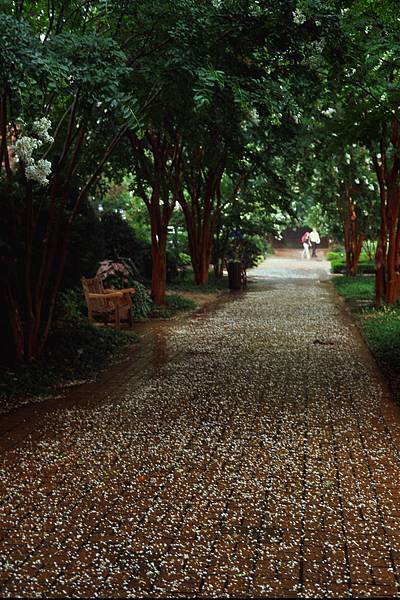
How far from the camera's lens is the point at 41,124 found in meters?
6.71

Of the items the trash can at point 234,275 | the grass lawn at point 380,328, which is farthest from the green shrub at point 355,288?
the trash can at point 234,275

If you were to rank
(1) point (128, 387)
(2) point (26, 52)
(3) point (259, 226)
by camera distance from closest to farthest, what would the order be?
(2) point (26, 52)
(1) point (128, 387)
(3) point (259, 226)

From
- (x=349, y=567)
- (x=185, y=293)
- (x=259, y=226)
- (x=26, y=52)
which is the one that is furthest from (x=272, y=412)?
(x=259, y=226)

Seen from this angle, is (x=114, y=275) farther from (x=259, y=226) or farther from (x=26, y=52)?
(x=259, y=226)

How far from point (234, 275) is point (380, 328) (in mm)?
10408

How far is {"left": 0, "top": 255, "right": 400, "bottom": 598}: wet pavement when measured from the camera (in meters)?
3.41

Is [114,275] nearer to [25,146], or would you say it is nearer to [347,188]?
[25,146]

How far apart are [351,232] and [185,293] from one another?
28.3 ft

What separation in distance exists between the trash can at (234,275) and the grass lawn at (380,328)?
314cm

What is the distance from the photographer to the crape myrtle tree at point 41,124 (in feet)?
18.6

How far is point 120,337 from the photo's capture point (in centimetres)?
1085

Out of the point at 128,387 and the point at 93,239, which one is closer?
the point at 128,387

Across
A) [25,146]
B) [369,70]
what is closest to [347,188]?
[369,70]

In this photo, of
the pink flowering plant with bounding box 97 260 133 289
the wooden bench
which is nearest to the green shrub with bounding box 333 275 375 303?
the pink flowering plant with bounding box 97 260 133 289
